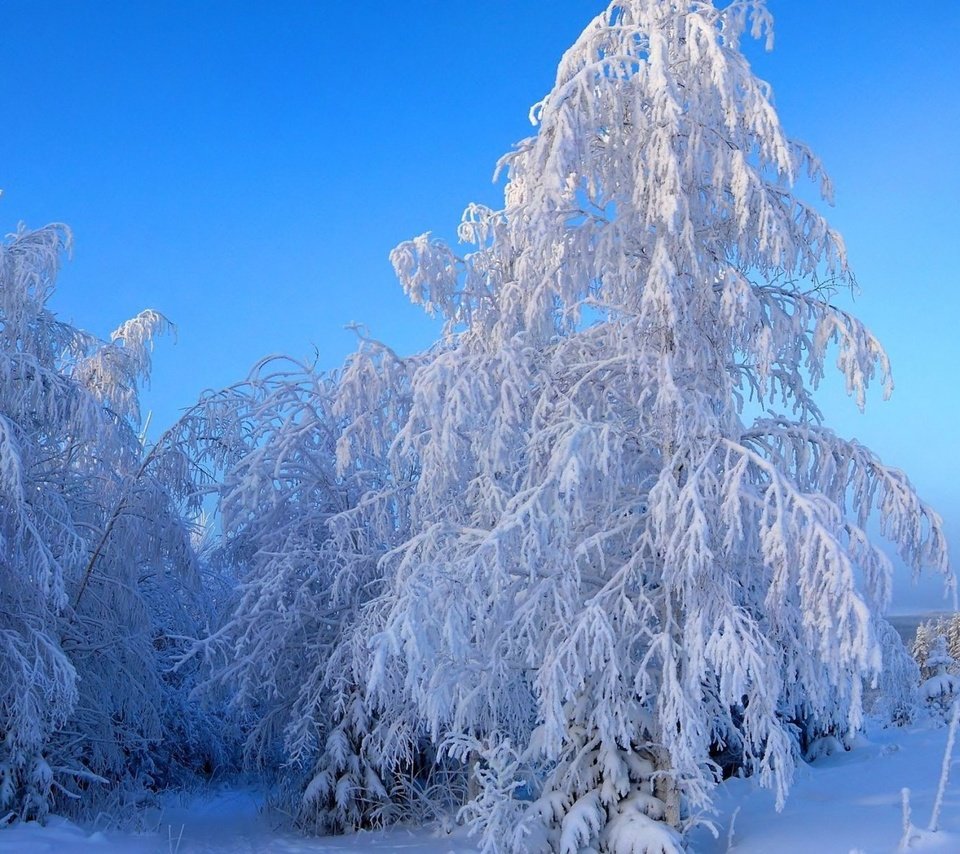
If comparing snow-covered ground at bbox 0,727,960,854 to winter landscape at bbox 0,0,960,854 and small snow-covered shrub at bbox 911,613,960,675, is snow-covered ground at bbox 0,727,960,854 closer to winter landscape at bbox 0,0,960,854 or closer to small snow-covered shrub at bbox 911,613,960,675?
winter landscape at bbox 0,0,960,854

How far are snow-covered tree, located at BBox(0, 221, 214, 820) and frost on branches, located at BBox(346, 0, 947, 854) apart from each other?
14.0 ft

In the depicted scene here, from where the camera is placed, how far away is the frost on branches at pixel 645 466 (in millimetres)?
7457

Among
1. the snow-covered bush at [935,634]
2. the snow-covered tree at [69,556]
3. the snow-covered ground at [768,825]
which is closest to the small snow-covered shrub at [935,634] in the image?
the snow-covered bush at [935,634]

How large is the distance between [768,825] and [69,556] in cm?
797

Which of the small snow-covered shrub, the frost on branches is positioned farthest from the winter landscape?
the small snow-covered shrub

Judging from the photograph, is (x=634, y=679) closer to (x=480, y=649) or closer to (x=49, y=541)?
(x=480, y=649)

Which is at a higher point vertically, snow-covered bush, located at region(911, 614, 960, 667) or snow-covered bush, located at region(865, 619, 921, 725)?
snow-covered bush, located at region(865, 619, 921, 725)

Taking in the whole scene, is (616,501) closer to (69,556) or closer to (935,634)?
(69,556)

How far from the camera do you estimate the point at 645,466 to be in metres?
8.68

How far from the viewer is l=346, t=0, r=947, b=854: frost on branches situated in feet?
24.5

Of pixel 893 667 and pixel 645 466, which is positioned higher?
pixel 645 466

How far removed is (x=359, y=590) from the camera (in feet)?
41.9

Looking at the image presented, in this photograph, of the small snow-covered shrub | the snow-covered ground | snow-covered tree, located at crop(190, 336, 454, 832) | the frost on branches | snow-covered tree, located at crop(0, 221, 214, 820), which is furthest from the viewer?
the small snow-covered shrub

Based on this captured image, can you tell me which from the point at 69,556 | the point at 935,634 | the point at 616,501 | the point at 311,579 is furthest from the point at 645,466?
the point at 935,634
